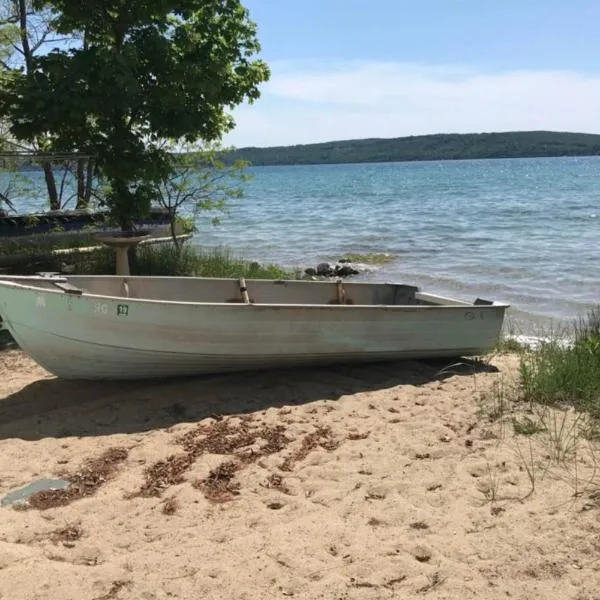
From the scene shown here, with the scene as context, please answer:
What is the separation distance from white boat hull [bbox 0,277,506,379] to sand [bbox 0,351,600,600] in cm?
30

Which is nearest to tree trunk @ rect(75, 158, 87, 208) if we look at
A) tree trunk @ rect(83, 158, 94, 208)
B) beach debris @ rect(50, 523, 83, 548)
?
tree trunk @ rect(83, 158, 94, 208)

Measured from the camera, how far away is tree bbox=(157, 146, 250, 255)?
11656 mm

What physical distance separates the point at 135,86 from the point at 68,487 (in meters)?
6.41

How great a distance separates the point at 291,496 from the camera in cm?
447

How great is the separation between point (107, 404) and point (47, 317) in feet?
3.14

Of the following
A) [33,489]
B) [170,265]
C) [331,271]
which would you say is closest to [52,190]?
[170,265]

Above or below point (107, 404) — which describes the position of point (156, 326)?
above

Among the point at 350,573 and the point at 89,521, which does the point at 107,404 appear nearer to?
the point at 89,521

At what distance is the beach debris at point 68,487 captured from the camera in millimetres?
4457

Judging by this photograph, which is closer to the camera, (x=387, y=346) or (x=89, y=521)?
(x=89, y=521)

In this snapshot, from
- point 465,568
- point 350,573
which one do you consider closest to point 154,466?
point 350,573

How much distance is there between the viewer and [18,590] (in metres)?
3.34

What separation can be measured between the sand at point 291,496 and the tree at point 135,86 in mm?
4513

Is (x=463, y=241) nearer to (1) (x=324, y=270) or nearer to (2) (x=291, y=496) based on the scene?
(1) (x=324, y=270)
